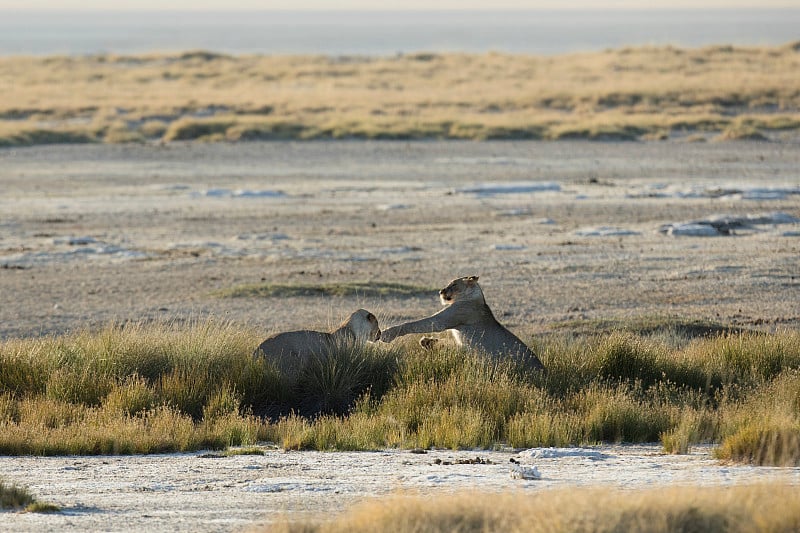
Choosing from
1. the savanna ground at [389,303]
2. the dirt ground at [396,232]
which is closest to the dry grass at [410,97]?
the savanna ground at [389,303]

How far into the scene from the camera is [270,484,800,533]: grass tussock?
5.43m

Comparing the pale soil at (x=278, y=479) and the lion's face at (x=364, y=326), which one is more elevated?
the lion's face at (x=364, y=326)

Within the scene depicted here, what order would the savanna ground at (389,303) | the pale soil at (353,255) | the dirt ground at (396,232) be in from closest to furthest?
the pale soil at (353,255)
the savanna ground at (389,303)
the dirt ground at (396,232)

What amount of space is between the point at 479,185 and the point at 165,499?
78.6 feet

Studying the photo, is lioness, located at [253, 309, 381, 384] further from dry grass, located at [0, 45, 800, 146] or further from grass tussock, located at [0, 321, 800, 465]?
dry grass, located at [0, 45, 800, 146]

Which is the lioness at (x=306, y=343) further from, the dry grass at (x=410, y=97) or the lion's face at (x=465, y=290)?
the dry grass at (x=410, y=97)

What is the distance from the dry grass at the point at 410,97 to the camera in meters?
44.5

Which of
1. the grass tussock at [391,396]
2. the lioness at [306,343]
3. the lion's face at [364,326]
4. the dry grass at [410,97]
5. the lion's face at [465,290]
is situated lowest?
the grass tussock at [391,396]

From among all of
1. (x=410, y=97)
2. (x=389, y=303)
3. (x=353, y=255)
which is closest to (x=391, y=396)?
(x=389, y=303)

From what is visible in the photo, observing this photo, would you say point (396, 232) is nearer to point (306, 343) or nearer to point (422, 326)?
point (306, 343)

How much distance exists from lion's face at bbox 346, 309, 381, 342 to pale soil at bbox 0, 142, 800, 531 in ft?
8.70

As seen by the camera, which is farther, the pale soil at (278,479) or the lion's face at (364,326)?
the lion's face at (364,326)

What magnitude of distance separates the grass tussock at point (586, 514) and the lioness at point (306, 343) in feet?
16.1

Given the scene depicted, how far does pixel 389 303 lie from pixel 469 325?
566cm
